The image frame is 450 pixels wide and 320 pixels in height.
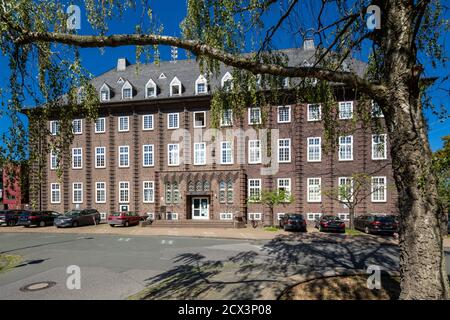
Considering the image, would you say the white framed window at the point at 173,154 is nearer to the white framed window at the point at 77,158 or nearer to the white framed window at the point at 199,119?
the white framed window at the point at 199,119

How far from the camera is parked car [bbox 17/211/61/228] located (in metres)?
28.4

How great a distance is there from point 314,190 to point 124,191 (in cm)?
2037

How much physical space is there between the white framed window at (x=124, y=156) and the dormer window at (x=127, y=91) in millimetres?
5935

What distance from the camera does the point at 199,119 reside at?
30375mm

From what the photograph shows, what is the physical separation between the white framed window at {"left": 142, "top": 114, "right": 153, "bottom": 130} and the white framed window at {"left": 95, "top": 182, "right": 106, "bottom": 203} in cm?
807

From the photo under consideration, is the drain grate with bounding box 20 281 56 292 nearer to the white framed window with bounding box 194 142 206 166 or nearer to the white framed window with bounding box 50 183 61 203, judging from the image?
the white framed window with bounding box 194 142 206 166

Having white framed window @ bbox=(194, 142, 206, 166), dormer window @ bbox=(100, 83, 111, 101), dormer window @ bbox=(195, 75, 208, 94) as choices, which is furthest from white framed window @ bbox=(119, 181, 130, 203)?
dormer window @ bbox=(195, 75, 208, 94)

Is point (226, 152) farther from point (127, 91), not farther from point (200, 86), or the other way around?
point (127, 91)

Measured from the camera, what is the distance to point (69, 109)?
673 cm

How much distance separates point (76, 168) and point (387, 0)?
114 ft

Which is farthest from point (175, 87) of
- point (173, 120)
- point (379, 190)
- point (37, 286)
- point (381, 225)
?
point (37, 286)
